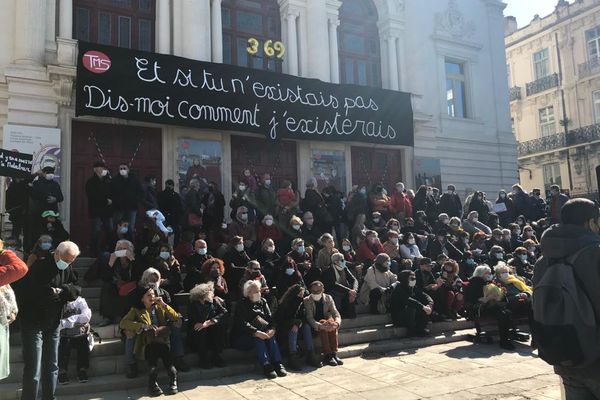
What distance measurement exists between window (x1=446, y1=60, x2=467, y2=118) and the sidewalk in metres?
13.7

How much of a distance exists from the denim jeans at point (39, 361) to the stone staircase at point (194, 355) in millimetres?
847

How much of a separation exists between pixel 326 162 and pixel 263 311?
886cm

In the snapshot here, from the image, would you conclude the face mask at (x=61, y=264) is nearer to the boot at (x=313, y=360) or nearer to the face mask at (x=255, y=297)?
the face mask at (x=255, y=297)

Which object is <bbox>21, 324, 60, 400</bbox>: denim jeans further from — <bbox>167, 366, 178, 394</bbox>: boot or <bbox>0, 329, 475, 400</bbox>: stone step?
<bbox>167, 366, 178, 394</bbox>: boot

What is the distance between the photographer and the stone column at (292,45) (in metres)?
16.4

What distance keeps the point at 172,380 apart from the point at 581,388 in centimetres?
520

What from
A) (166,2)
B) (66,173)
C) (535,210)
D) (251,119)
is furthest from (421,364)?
(166,2)

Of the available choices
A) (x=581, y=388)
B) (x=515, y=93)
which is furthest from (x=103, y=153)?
(x=515, y=93)

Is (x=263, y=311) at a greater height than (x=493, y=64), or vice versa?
(x=493, y=64)

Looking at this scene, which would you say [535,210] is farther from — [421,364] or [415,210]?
[421,364]

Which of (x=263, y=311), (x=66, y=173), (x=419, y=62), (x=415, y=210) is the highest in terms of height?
(x=419, y=62)

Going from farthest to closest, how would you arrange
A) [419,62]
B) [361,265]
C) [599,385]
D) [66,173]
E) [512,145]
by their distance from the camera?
[512,145]
[419,62]
[66,173]
[361,265]
[599,385]

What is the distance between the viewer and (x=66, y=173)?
12477mm

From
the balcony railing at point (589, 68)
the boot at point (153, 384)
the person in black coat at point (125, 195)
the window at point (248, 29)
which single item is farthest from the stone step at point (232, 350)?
the balcony railing at point (589, 68)
